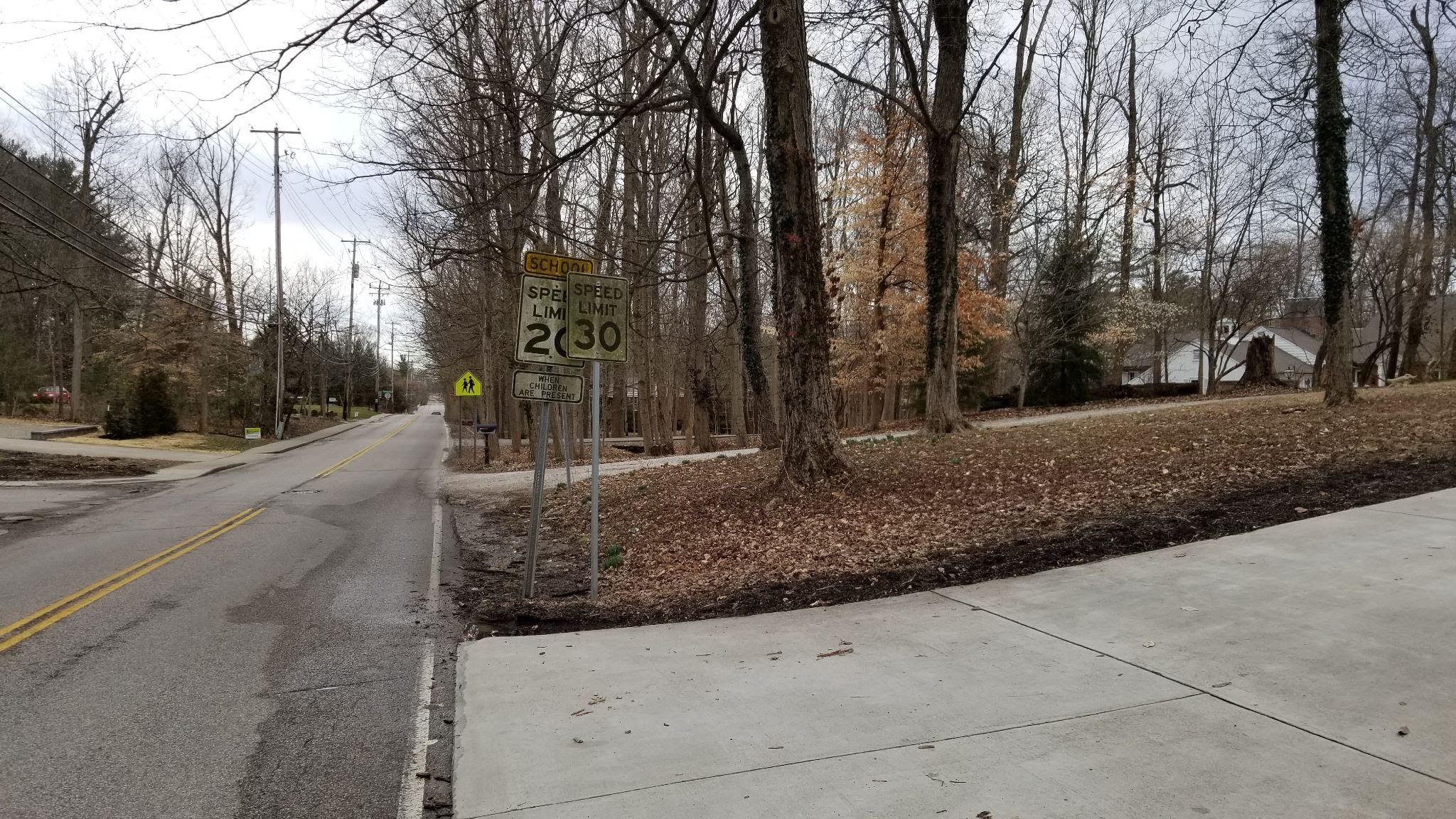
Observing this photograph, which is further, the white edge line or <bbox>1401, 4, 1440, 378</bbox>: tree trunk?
<bbox>1401, 4, 1440, 378</bbox>: tree trunk

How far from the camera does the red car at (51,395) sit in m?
40.5

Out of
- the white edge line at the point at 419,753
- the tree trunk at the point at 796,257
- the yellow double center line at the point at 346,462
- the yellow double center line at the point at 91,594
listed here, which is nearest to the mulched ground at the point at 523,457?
the yellow double center line at the point at 346,462

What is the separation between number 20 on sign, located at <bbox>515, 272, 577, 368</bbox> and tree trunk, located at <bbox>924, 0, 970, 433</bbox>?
848 centimetres

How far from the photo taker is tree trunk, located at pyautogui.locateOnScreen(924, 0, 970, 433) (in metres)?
13.8

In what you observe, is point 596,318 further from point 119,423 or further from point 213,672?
point 119,423

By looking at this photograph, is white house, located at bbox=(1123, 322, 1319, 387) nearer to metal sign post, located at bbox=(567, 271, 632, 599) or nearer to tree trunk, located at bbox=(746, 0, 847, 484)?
tree trunk, located at bbox=(746, 0, 847, 484)

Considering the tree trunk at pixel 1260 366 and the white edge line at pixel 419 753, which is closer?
the white edge line at pixel 419 753

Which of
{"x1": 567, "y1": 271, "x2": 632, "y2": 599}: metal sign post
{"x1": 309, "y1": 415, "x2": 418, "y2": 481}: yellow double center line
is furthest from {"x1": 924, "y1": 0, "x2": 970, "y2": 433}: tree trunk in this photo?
{"x1": 309, "y1": 415, "x2": 418, "y2": 481}: yellow double center line

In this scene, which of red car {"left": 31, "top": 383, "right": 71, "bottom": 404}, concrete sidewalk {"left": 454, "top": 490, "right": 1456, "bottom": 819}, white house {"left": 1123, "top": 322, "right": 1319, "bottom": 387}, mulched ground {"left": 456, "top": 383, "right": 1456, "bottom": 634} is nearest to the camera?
concrete sidewalk {"left": 454, "top": 490, "right": 1456, "bottom": 819}

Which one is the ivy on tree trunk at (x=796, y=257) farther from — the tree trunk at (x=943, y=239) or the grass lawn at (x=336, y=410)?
the grass lawn at (x=336, y=410)

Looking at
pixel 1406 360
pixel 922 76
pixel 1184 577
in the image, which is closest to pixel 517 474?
pixel 922 76

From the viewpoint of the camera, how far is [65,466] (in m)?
20.5

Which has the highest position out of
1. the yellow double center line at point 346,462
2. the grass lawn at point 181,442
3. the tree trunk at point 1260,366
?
the tree trunk at point 1260,366

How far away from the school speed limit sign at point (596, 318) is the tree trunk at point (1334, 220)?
11472 millimetres
